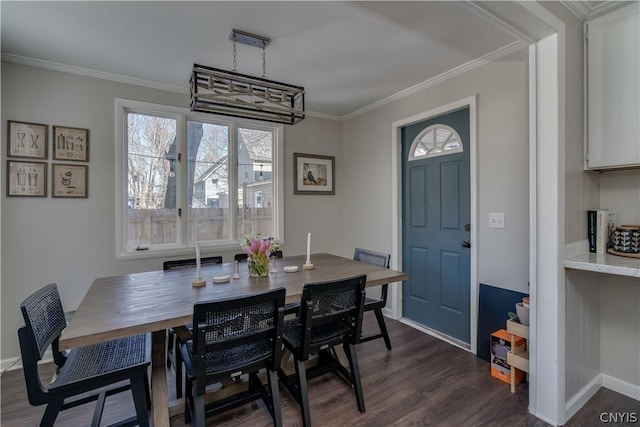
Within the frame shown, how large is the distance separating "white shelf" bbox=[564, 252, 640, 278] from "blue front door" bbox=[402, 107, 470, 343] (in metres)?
0.95

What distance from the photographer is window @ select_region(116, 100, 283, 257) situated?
9.61ft

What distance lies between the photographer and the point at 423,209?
3.15 metres

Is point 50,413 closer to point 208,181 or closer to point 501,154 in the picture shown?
point 208,181

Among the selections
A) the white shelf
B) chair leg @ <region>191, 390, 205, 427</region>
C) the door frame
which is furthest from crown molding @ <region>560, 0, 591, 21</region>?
chair leg @ <region>191, 390, 205, 427</region>

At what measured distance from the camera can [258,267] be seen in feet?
6.99

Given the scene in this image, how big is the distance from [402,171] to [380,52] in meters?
1.34

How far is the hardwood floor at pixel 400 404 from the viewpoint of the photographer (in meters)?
1.80

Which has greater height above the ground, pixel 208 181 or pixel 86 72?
pixel 86 72

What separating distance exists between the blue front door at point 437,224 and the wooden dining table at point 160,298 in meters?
1.00

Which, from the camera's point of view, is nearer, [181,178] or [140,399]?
[140,399]

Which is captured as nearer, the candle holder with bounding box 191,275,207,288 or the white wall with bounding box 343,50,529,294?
the candle holder with bounding box 191,275,207,288

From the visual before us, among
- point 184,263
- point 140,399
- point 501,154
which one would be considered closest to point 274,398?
point 140,399

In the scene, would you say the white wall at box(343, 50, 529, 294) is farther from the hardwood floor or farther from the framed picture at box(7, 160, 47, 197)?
the framed picture at box(7, 160, 47, 197)

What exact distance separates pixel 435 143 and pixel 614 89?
136 centimetres
